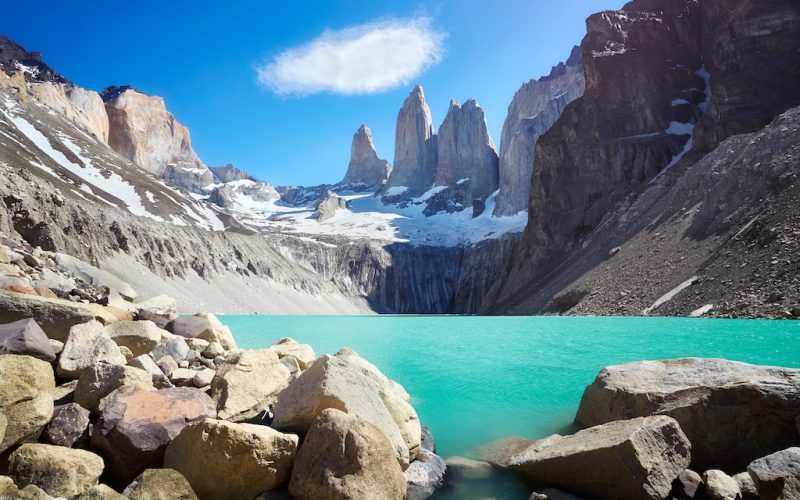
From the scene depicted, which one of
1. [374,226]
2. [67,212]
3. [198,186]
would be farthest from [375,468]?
[198,186]

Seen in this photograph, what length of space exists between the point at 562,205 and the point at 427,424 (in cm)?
6686

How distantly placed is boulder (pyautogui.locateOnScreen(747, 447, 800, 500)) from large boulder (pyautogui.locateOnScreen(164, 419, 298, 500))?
5147 millimetres

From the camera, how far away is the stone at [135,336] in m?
8.80

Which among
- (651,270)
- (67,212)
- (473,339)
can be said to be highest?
(67,212)

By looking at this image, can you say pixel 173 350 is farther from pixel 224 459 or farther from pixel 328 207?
pixel 328 207

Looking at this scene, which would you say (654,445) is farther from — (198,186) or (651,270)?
(198,186)

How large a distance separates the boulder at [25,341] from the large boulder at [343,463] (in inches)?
161

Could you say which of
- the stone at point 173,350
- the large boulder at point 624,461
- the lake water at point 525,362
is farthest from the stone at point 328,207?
the large boulder at point 624,461

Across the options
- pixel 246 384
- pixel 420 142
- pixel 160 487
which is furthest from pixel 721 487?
pixel 420 142

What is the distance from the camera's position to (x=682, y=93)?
72250 mm

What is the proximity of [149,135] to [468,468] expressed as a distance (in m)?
201

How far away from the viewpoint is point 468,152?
17862 centimetres

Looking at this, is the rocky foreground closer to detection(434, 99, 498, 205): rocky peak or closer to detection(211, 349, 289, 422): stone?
detection(211, 349, 289, 422): stone

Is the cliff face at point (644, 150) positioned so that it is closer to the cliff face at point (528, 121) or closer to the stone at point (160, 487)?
the stone at point (160, 487)
